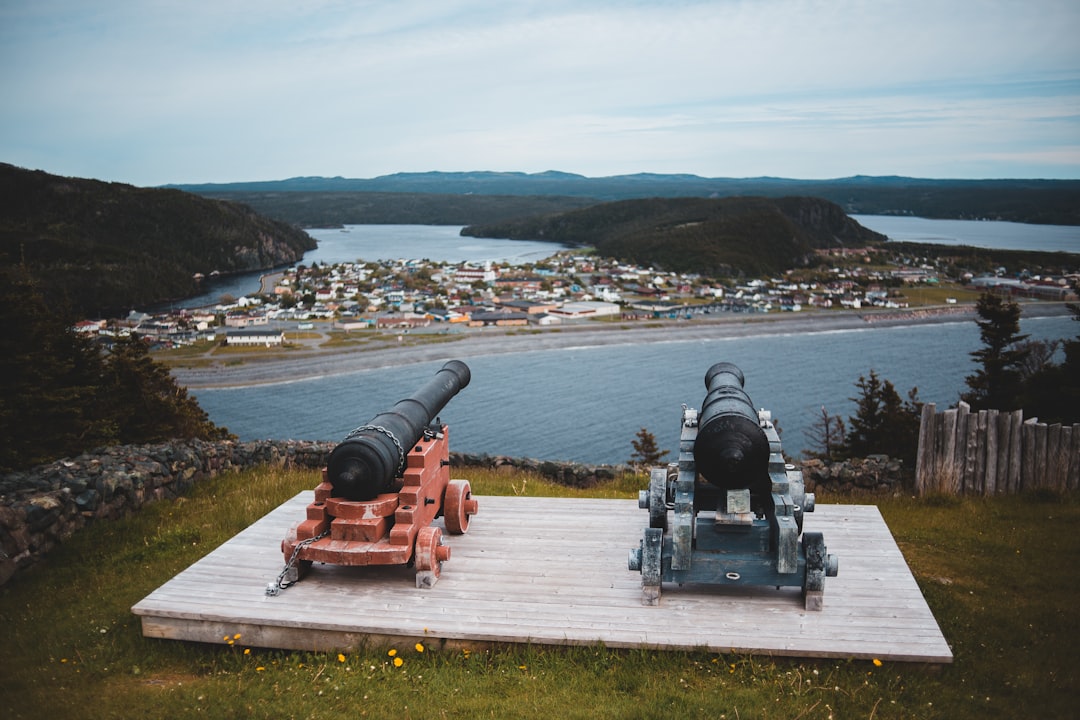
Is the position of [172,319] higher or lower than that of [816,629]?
lower

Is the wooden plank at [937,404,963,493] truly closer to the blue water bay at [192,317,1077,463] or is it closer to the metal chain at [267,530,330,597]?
the metal chain at [267,530,330,597]

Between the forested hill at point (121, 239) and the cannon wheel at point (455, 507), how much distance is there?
2429 inches

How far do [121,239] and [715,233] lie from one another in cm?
9111

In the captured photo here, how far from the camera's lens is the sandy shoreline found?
59.5m

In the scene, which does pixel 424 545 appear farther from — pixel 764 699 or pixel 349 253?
pixel 349 253

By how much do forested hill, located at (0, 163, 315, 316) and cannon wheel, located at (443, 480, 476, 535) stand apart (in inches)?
2429

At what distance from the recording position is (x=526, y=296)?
9856 centimetres

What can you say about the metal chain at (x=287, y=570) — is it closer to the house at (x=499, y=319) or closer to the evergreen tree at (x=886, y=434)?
the evergreen tree at (x=886, y=434)

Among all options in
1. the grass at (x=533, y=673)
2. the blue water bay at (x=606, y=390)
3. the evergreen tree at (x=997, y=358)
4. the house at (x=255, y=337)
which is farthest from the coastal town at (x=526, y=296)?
the grass at (x=533, y=673)

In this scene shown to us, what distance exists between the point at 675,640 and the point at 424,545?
190 centimetres

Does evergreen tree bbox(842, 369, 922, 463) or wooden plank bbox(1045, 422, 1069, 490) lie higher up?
wooden plank bbox(1045, 422, 1069, 490)

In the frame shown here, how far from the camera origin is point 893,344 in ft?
233

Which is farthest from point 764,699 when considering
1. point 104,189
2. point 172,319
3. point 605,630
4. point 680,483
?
point 104,189

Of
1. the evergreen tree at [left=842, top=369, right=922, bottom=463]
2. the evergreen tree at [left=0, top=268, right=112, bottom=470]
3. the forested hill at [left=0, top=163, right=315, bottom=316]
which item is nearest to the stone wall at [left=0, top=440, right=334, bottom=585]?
the evergreen tree at [left=0, top=268, right=112, bottom=470]
